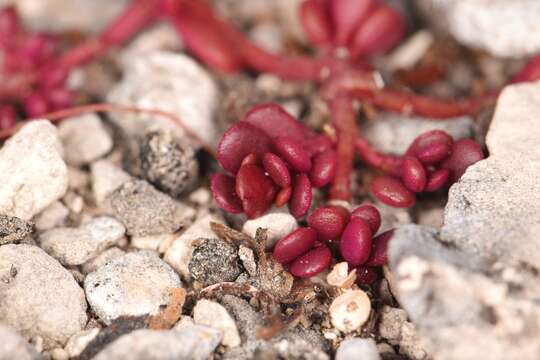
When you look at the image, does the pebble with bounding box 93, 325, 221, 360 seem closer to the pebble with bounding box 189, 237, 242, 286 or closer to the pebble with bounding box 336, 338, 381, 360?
the pebble with bounding box 189, 237, 242, 286

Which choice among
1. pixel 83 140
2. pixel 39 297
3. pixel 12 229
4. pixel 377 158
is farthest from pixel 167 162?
pixel 377 158

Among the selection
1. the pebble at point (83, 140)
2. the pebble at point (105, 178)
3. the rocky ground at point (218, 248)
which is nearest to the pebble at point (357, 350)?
the rocky ground at point (218, 248)

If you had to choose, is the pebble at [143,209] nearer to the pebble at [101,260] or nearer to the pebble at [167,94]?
the pebble at [101,260]

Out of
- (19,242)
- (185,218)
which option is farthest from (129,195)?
(19,242)

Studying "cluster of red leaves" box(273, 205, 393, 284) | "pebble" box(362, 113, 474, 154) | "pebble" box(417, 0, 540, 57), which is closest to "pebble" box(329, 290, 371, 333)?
"cluster of red leaves" box(273, 205, 393, 284)

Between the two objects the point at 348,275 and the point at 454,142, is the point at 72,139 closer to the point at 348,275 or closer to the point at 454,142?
the point at 348,275

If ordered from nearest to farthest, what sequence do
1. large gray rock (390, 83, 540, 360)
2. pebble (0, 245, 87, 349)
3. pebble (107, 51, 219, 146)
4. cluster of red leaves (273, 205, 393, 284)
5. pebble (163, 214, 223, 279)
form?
1. large gray rock (390, 83, 540, 360)
2. pebble (0, 245, 87, 349)
3. cluster of red leaves (273, 205, 393, 284)
4. pebble (163, 214, 223, 279)
5. pebble (107, 51, 219, 146)
